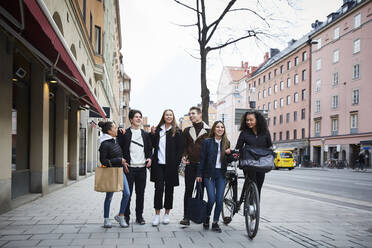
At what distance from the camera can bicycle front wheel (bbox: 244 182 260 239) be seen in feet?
16.2

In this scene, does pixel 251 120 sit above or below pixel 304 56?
below

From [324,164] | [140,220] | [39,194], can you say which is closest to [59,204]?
[39,194]

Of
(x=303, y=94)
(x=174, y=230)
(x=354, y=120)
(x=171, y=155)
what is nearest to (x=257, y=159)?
(x=171, y=155)

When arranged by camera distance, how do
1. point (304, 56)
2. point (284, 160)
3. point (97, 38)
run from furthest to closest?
point (304, 56) < point (284, 160) < point (97, 38)

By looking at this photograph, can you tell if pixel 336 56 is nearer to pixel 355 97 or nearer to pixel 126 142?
pixel 355 97

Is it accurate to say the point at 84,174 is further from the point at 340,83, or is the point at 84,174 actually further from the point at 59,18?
the point at 340,83

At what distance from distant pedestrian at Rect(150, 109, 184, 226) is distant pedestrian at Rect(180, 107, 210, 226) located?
0.45 ft

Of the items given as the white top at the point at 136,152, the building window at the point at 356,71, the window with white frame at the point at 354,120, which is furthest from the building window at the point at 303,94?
the white top at the point at 136,152

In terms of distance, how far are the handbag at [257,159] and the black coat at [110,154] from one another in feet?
6.59

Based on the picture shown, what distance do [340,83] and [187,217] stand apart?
4112 centimetres

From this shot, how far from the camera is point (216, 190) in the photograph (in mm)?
5738

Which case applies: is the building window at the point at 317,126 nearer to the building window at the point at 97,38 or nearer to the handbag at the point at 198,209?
the building window at the point at 97,38

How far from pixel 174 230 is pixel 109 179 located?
4.34ft

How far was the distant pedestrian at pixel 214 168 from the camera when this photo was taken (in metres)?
5.66
